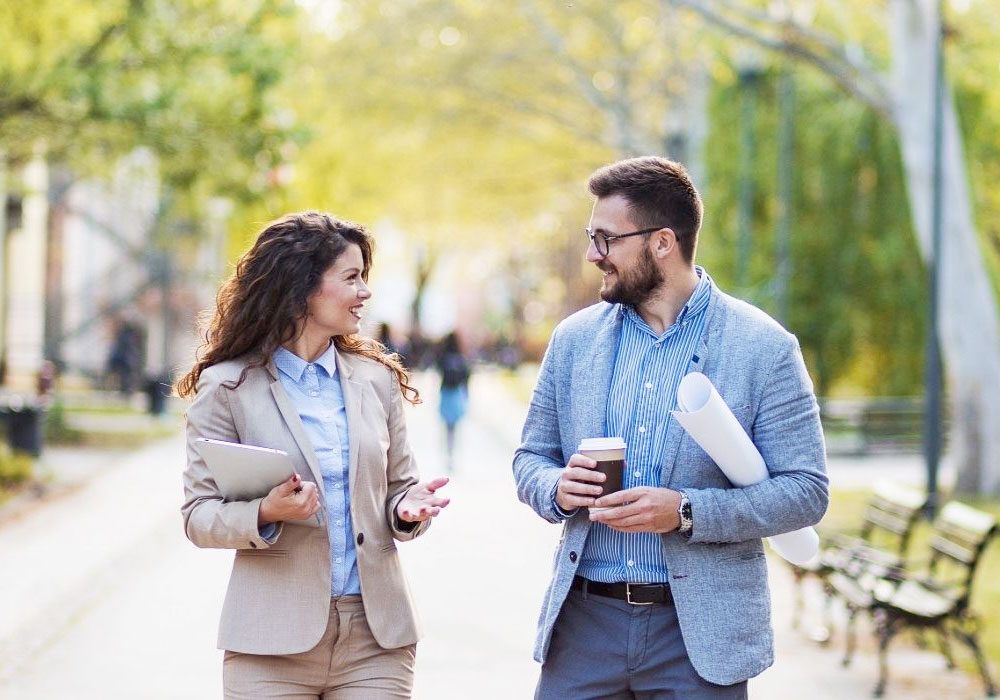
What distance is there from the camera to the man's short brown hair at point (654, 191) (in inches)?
150

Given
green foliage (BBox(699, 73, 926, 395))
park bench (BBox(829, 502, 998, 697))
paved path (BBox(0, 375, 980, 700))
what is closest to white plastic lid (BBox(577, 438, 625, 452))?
paved path (BBox(0, 375, 980, 700))

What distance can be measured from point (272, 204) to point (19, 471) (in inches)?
166

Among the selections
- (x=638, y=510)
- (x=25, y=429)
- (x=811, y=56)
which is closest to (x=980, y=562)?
(x=811, y=56)

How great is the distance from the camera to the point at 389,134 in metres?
34.4

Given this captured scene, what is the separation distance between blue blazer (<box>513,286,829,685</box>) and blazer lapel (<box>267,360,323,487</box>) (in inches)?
20.4

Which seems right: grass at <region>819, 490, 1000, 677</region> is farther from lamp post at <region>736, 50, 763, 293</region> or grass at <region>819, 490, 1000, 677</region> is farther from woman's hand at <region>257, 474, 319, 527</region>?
lamp post at <region>736, 50, 763, 293</region>

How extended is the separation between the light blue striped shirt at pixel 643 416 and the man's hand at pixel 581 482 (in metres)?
0.23

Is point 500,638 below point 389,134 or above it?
below

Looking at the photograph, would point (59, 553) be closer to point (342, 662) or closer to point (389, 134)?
point (342, 662)

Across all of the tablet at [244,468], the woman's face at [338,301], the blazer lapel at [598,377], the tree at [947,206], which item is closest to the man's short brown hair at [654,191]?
the blazer lapel at [598,377]

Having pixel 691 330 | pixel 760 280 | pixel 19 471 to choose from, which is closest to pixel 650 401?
pixel 691 330

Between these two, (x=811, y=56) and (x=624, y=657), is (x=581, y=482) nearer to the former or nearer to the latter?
(x=624, y=657)

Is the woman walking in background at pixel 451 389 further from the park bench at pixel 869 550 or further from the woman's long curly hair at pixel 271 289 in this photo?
the woman's long curly hair at pixel 271 289

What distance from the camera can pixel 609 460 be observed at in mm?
3523
